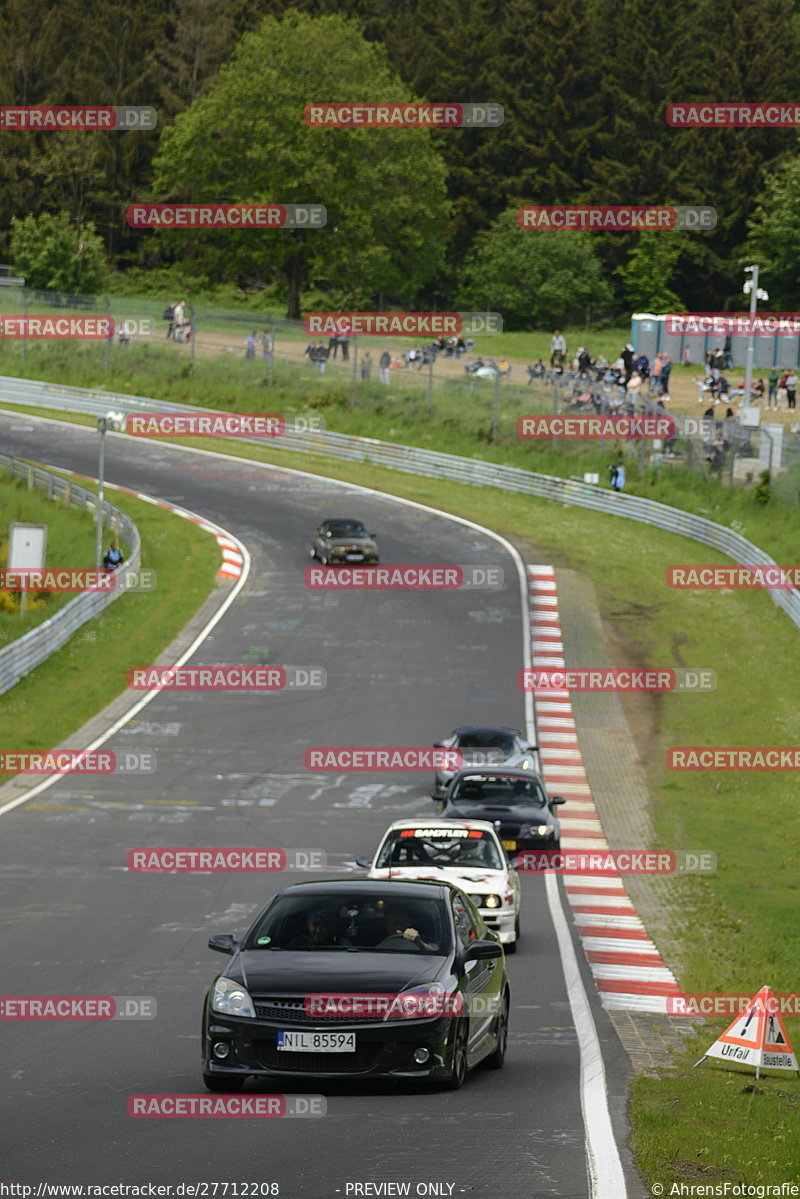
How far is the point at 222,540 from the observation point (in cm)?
5612

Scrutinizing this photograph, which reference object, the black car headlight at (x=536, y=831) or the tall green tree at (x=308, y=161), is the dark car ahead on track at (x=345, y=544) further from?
the tall green tree at (x=308, y=161)

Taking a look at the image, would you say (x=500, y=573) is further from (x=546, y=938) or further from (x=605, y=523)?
(x=546, y=938)

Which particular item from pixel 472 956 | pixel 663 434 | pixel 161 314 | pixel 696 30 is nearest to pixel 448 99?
pixel 696 30

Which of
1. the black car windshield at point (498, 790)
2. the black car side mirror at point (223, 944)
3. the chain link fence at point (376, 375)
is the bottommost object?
the black car windshield at point (498, 790)

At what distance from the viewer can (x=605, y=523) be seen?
59812mm

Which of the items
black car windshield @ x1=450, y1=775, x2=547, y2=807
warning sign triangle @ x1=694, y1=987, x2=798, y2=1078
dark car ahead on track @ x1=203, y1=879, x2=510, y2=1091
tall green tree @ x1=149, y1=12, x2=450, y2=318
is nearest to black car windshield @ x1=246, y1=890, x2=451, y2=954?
dark car ahead on track @ x1=203, y1=879, x2=510, y2=1091

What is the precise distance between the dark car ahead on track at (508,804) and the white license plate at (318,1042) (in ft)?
42.6

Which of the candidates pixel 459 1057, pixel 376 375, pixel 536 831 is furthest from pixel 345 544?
pixel 459 1057

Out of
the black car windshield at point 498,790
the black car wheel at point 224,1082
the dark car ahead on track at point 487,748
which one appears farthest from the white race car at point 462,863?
the dark car ahead on track at point 487,748

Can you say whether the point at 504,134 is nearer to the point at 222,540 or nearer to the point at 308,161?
the point at 308,161

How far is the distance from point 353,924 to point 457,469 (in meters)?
55.6

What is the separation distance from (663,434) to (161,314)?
87.5 ft

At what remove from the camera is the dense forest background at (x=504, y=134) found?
341 feet

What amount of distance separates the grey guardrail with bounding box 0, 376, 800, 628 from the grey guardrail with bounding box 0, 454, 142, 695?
12065 mm
